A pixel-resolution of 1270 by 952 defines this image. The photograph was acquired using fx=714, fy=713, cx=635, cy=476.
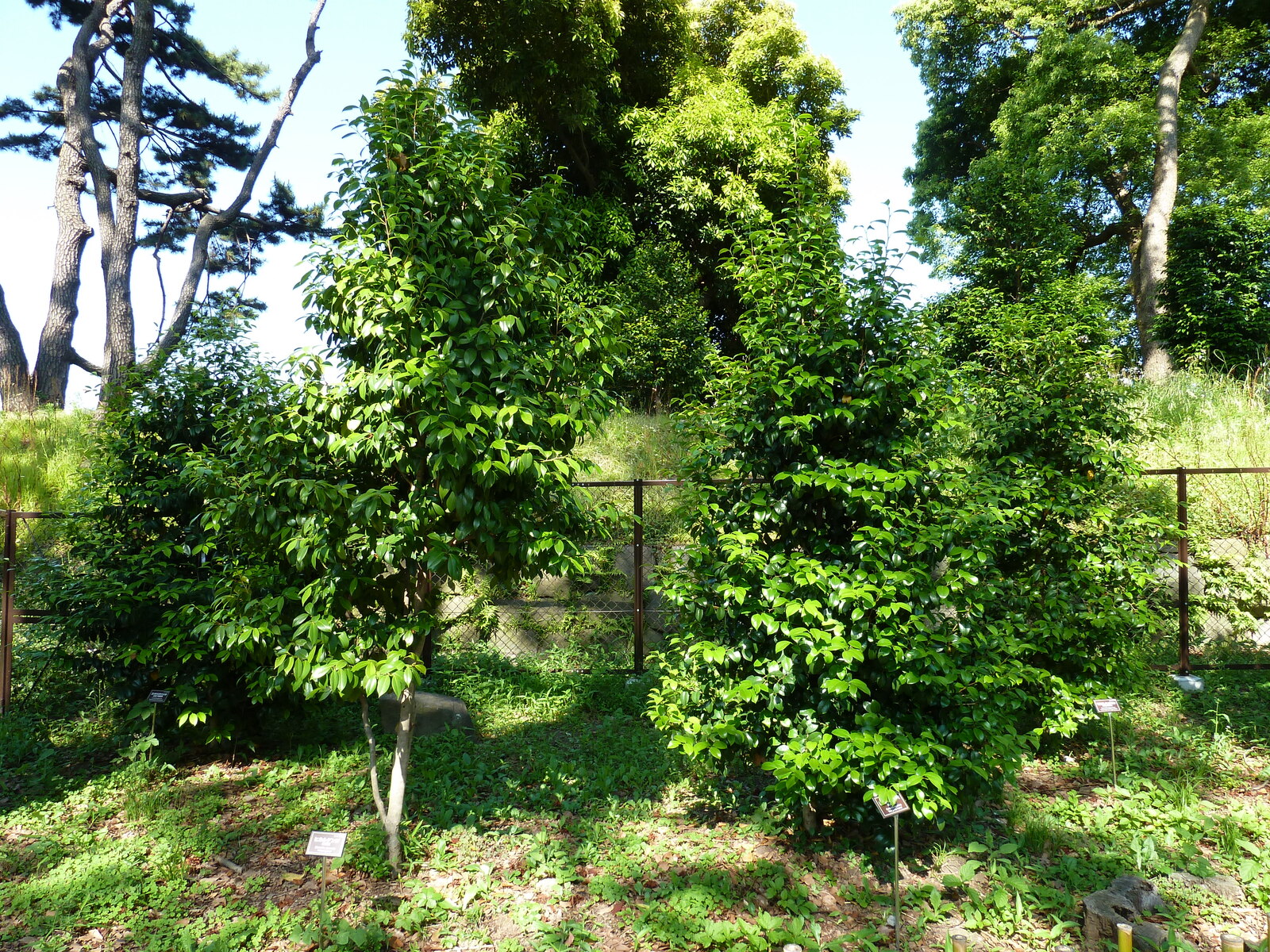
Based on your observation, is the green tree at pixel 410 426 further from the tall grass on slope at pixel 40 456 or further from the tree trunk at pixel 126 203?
the tree trunk at pixel 126 203

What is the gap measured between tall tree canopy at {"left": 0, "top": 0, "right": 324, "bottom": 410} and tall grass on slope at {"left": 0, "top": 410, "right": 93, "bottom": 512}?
152 cm

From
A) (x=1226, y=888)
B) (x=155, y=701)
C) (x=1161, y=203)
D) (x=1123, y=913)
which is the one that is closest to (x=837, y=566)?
(x=1123, y=913)

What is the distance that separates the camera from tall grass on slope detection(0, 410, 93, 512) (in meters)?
8.79

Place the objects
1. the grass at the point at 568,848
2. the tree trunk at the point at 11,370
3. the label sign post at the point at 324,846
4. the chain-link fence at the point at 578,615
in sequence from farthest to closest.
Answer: the tree trunk at the point at 11,370
the chain-link fence at the point at 578,615
the grass at the point at 568,848
the label sign post at the point at 324,846

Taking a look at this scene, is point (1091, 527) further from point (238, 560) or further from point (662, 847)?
point (238, 560)

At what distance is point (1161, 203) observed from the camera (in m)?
13.7

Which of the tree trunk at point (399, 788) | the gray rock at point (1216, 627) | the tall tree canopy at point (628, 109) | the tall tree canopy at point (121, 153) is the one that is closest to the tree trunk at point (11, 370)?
the tall tree canopy at point (121, 153)

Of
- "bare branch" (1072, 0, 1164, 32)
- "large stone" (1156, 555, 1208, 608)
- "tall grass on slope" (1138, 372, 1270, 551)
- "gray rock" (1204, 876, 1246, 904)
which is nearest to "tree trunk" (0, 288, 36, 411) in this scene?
"gray rock" (1204, 876, 1246, 904)

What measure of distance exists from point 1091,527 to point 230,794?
5.89 m

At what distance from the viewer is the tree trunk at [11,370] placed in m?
12.8

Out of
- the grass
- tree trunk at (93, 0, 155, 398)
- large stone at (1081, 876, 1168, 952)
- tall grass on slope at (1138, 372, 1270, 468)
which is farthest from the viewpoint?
Result: tree trunk at (93, 0, 155, 398)

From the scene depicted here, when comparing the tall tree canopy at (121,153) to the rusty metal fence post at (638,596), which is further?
the tall tree canopy at (121,153)

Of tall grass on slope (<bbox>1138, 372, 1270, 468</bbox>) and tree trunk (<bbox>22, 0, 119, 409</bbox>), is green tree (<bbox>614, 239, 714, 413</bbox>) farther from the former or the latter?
tree trunk (<bbox>22, 0, 119, 409</bbox>)

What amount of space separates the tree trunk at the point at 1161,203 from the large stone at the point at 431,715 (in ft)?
Result: 43.9
